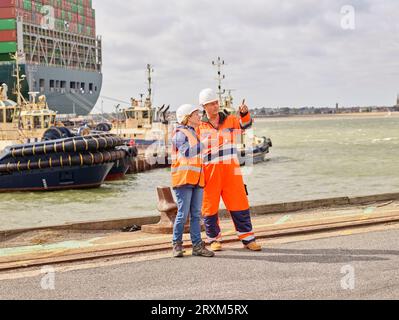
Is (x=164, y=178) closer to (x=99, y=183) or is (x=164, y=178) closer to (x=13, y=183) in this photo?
(x=99, y=183)

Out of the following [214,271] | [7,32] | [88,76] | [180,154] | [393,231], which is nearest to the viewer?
[214,271]

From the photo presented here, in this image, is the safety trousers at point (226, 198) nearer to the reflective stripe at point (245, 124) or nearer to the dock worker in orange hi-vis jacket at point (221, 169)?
the dock worker in orange hi-vis jacket at point (221, 169)

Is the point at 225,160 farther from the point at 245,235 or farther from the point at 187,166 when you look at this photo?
the point at 245,235

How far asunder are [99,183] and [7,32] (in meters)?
72.3

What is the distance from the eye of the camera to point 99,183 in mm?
25625

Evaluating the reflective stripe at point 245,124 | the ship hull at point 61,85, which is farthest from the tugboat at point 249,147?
the ship hull at point 61,85

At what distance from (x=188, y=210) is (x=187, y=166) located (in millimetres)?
509

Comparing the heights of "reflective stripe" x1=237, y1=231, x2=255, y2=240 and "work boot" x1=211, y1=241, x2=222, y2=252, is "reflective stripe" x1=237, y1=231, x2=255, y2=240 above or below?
above

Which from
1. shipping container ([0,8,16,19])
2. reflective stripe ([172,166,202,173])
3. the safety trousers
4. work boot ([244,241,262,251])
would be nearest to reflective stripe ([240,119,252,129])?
the safety trousers

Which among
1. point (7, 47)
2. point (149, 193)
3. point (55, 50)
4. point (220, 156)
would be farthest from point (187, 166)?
point (55, 50)

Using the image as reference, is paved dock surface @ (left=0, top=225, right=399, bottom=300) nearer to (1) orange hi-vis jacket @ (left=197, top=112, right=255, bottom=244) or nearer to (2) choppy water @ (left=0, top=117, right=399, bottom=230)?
(1) orange hi-vis jacket @ (left=197, top=112, right=255, bottom=244)

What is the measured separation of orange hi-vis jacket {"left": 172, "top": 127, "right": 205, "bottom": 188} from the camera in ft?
23.1
